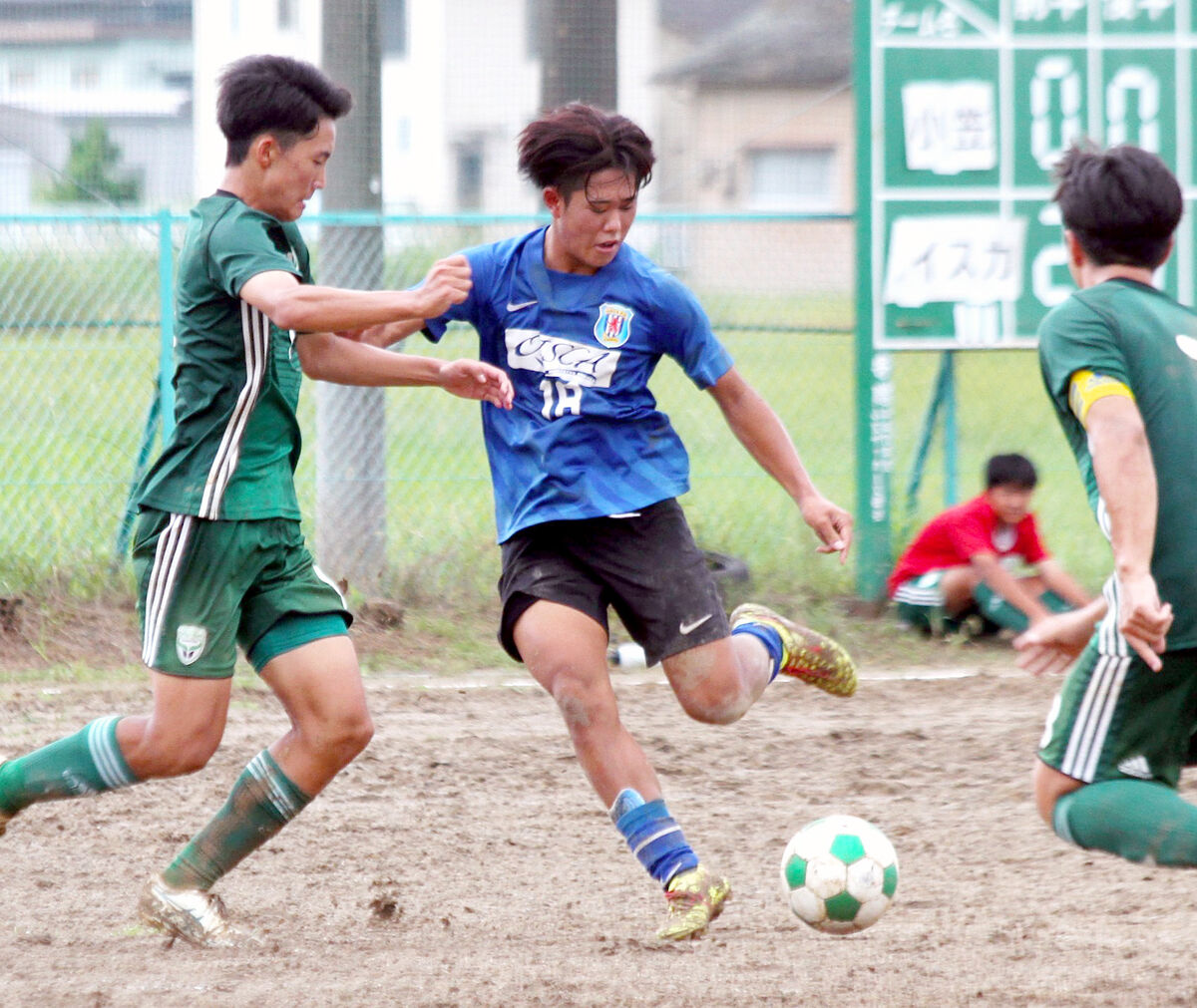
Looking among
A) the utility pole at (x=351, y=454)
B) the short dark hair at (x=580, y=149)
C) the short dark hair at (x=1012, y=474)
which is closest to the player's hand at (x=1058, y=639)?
the short dark hair at (x=580, y=149)

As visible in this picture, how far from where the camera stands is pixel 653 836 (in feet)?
12.9

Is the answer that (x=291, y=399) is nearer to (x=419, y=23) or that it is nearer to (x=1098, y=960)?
(x=1098, y=960)

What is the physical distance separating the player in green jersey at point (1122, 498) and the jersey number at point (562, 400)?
4.02ft

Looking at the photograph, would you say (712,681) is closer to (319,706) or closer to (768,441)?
(768,441)

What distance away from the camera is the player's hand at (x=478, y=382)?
3939 millimetres

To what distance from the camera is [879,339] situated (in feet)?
28.1

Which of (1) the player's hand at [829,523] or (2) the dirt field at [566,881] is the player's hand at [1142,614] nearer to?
(2) the dirt field at [566,881]

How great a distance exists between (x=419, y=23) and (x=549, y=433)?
17.5 metres

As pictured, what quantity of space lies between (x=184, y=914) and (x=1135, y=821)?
2256 mm

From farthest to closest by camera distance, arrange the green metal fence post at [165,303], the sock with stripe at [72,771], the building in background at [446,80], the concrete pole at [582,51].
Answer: the building in background at [446,80] < the concrete pole at [582,51] < the green metal fence post at [165,303] < the sock with stripe at [72,771]

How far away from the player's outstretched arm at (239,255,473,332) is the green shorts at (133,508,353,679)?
56 centimetres

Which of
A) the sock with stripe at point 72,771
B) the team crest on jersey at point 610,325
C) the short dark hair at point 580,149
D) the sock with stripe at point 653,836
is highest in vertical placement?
the short dark hair at point 580,149

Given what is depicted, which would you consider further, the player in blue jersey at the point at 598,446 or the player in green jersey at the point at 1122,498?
the player in blue jersey at the point at 598,446

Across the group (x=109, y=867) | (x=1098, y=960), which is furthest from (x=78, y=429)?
(x=1098, y=960)
